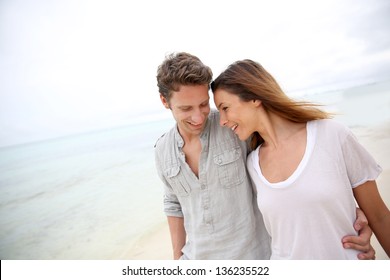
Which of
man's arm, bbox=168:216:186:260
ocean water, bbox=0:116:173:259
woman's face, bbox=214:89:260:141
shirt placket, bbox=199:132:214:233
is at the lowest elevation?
ocean water, bbox=0:116:173:259

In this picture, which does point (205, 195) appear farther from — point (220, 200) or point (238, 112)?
point (238, 112)

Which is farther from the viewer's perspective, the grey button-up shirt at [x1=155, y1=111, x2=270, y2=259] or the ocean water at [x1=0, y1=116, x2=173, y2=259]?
the ocean water at [x1=0, y1=116, x2=173, y2=259]

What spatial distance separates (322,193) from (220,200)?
498mm

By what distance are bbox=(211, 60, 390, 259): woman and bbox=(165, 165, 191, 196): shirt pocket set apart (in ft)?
1.16

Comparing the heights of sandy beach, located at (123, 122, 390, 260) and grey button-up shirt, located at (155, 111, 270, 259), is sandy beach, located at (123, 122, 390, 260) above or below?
below

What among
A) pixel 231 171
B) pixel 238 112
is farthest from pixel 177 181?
pixel 238 112

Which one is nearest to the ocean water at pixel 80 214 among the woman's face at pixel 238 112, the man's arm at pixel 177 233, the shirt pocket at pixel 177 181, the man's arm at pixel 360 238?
the man's arm at pixel 177 233

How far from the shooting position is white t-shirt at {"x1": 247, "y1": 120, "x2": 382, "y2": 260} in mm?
1104

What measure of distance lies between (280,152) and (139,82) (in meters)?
2.94

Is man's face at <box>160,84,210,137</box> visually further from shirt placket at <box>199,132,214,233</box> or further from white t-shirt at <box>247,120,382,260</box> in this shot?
white t-shirt at <box>247,120,382,260</box>

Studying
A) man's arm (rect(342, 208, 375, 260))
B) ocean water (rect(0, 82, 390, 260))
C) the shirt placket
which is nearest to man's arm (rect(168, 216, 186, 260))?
the shirt placket

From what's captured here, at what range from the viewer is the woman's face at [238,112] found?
4.28 ft
